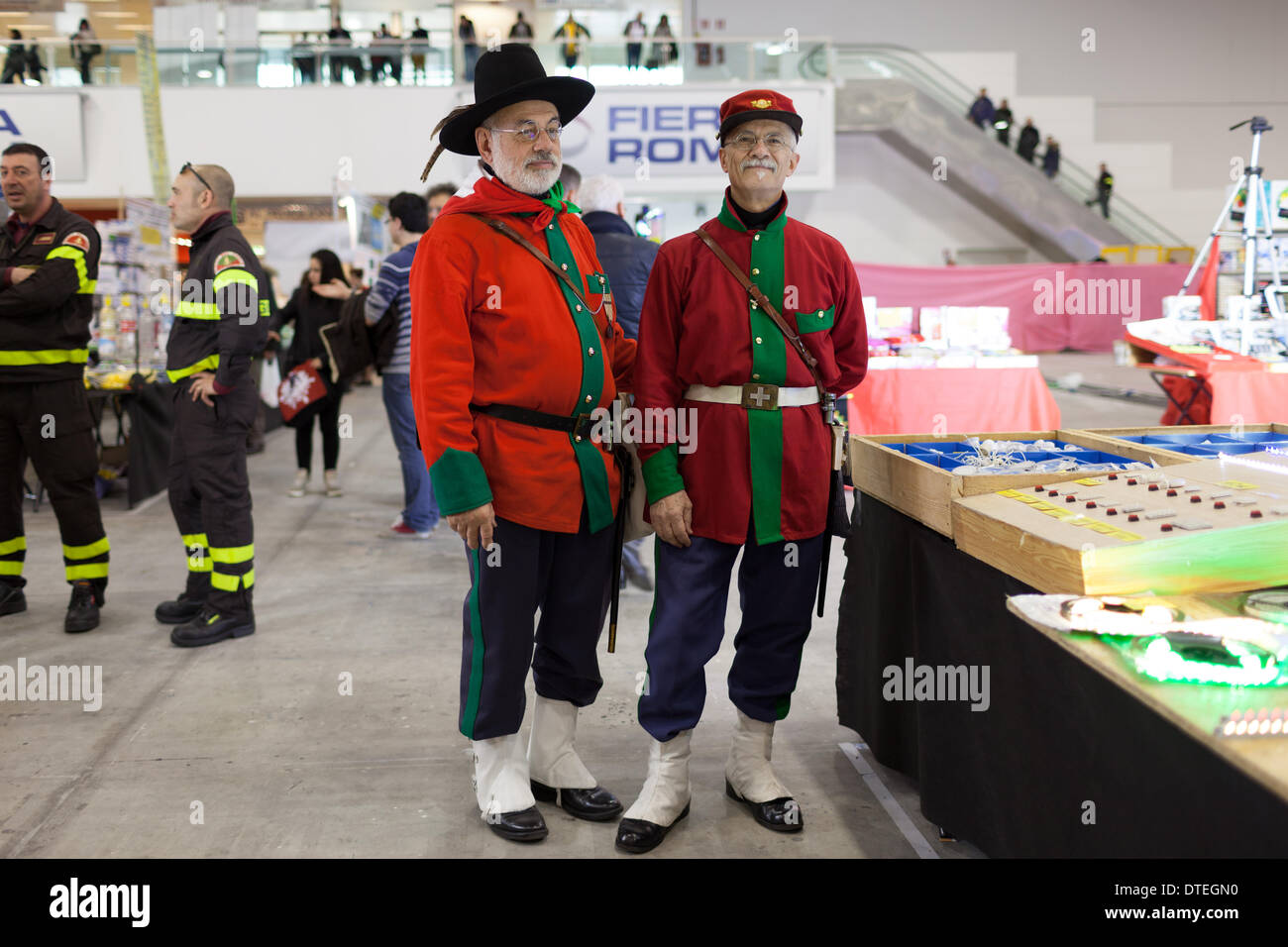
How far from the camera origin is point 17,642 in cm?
361

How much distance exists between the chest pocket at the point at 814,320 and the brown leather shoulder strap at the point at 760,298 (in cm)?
2

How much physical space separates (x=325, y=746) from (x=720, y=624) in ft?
Result: 3.87

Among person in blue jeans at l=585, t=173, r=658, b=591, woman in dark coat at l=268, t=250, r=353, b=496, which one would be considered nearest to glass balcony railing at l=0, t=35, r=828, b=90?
woman in dark coat at l=268, t=250, r=353, b=496

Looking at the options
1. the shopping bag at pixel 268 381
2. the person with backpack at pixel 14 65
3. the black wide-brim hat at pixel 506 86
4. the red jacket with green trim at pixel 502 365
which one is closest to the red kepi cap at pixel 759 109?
the black wide-brim hat at pixel 506 86

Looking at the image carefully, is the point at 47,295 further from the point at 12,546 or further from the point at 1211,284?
the point at 1211,284

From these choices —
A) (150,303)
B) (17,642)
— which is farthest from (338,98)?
(17,642)

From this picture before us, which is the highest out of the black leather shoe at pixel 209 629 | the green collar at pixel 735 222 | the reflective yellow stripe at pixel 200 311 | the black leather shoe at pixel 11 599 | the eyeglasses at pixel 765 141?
the eyeglasses at pixel 765 141

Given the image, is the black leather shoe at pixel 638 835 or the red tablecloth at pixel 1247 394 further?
the red tablecloth at pixel 1247 394

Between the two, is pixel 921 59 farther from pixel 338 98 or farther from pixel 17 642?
pixel 17 642

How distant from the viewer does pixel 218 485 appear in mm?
3537

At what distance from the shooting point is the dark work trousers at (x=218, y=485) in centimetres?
351

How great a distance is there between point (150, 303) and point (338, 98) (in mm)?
7892

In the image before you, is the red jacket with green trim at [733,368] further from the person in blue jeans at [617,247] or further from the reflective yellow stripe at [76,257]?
the reflective yellow stripe at [76,257]
